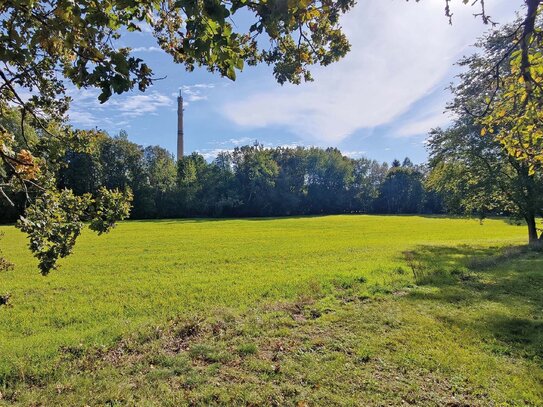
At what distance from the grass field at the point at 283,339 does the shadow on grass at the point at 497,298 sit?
0.04 m

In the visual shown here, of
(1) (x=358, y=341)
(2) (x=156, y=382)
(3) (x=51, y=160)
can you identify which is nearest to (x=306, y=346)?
(1) (x=358, y=341)

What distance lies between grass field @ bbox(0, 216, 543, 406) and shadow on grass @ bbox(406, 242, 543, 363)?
0.04 metres

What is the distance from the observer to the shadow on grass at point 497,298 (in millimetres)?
6777

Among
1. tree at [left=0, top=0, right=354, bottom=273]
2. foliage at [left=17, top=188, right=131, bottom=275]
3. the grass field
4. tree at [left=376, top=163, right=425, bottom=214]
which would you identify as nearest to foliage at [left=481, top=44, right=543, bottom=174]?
tree at [left=0, top=0, right=354, bottom=273]

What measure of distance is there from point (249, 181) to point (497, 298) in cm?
7948

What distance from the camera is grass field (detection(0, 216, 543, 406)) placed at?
4.96 m

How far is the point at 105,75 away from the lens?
2.47m

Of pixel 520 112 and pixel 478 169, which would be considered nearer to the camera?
pixel 520 112

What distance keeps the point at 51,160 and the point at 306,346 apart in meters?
5.65

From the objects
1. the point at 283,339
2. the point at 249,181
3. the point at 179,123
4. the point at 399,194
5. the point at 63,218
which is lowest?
the point at 283,339

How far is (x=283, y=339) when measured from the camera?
6930 millimetres

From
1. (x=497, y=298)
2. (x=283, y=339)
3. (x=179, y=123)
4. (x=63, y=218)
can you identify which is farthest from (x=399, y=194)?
(x=63, y=218)

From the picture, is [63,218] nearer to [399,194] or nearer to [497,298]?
[497,298]

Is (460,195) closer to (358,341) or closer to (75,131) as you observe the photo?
(358,341)
